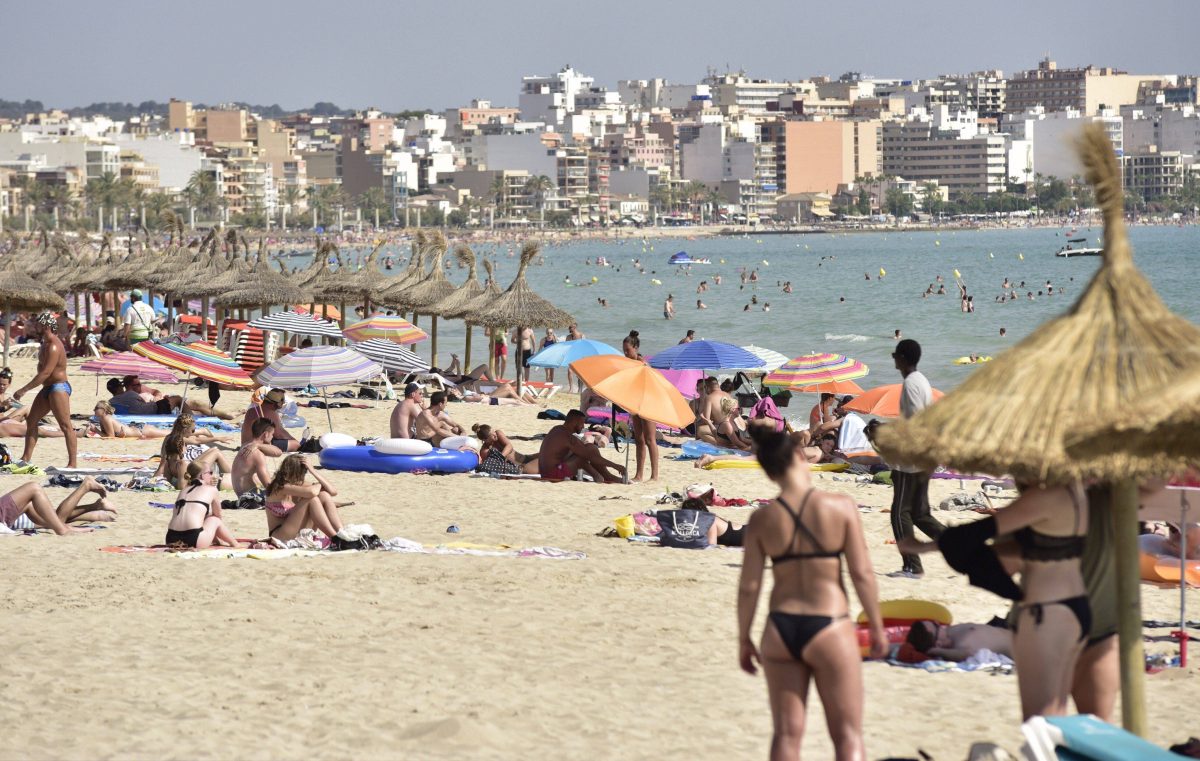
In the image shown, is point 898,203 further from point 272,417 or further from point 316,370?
point 272,417

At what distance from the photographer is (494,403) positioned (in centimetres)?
1775

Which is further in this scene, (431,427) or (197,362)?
(197,362)

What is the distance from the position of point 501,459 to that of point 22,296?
9221mm

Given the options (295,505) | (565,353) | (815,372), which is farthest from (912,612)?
(565,353)

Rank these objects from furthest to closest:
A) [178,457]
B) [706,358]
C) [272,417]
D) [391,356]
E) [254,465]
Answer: [391,356], [706,358], [272,417], [178,457], [254,465]

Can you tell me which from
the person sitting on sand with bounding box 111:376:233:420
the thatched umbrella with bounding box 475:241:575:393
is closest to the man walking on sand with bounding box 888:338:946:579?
the person sitting on sand with bounding box 111:376:233:420

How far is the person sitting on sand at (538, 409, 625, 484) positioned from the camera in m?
11.4

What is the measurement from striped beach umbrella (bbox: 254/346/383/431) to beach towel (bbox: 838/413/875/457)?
3748 mm

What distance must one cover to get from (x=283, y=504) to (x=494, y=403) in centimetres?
943

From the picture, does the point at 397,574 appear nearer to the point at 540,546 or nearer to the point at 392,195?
the point at 540,546

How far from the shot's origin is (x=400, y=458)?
38.6ft

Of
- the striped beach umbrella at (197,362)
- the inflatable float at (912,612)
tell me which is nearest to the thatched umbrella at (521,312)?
the striped beach umbrella at (197,362)

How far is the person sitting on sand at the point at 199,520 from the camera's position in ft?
26.6

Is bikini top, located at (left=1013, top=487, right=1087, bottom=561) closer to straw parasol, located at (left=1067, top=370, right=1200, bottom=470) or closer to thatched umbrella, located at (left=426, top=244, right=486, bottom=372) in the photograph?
straw parasol, located at (left=1067, top=370, right=1200, bottom=470)
